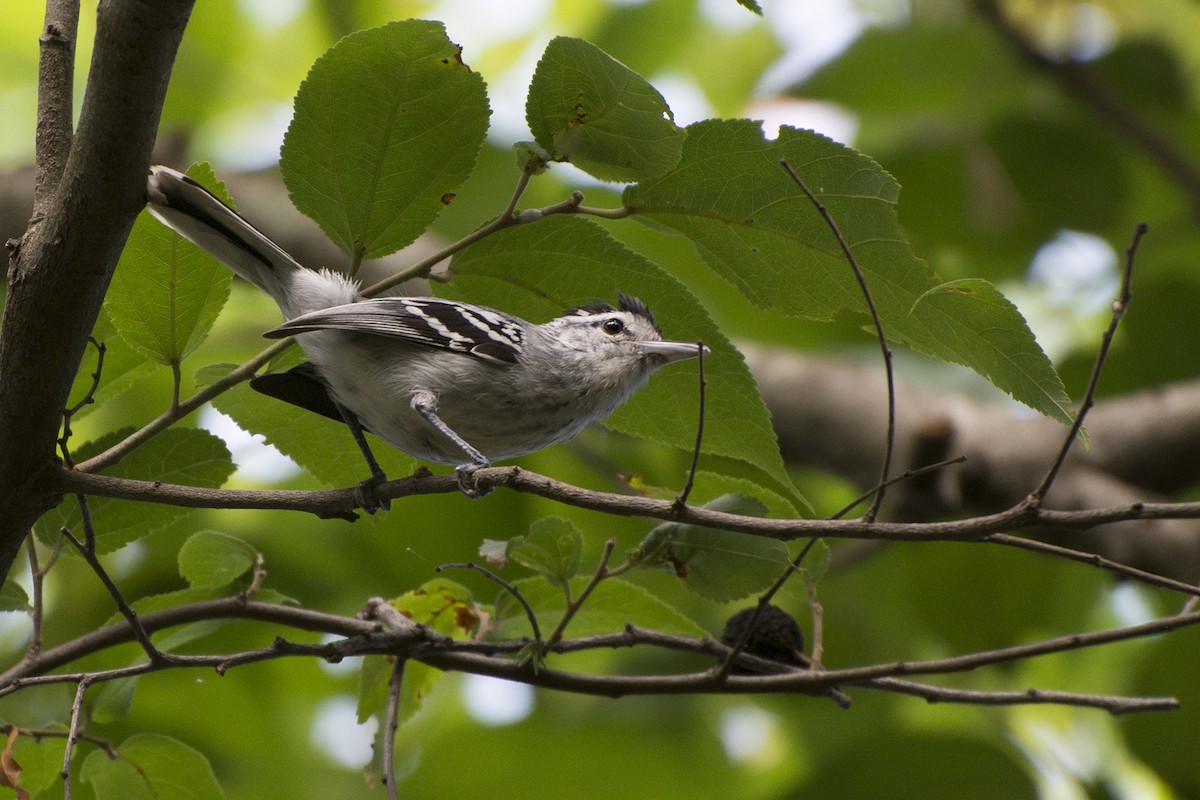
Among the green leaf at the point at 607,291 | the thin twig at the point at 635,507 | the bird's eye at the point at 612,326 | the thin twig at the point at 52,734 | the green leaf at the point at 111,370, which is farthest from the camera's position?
the bird's eye at the point at 612,326

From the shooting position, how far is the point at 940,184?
20.2 ft

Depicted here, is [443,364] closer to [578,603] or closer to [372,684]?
[372,684]

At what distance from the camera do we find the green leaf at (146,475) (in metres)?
2.66

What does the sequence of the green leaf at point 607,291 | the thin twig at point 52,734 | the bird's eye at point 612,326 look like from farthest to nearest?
the bird's eye at point 612,326 < the green leaf at point 607,291 < the thin twig at point 52,734

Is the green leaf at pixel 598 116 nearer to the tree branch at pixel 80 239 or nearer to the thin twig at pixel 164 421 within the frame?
the tree branch at pixel 80 239

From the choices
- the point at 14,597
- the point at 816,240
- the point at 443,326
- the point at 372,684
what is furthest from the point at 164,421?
the point at 816,240

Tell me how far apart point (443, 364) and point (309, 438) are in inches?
17.9

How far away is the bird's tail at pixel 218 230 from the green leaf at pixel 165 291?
6 centimetres

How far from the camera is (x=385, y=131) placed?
2492mm

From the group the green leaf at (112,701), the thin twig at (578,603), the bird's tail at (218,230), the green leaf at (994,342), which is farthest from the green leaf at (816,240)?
the green leaf at (112,701)

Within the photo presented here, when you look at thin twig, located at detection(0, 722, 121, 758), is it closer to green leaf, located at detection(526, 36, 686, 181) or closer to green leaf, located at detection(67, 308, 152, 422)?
green leaf, located at detection(67, 308, 152, 422)

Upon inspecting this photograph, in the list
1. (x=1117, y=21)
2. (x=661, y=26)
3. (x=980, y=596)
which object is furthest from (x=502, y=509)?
(x=1117, y=21)

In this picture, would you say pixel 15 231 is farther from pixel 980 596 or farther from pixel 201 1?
pixel 980 596

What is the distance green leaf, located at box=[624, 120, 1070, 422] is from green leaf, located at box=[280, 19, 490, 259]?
1.44 ft
